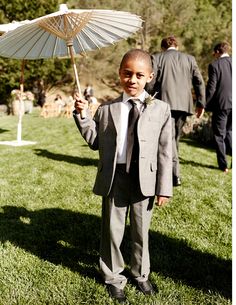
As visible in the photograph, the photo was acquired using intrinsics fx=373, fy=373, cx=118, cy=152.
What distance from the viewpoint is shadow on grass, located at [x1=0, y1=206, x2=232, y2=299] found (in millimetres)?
3445

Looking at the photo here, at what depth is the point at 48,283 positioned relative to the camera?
10.8 ft

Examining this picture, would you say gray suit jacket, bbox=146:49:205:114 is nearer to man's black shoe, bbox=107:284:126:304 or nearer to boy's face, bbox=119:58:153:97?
boy's face, bbox=119:58:153:97

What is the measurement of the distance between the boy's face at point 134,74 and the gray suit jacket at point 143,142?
0.17 m

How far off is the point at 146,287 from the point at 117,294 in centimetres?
27

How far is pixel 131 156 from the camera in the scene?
118 inches

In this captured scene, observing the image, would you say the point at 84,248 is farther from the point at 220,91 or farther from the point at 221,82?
the point at 221,82

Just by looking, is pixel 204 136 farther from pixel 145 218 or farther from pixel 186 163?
pixel 145 218

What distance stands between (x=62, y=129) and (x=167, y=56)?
31.8 feet

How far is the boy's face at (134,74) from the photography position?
2.84 m


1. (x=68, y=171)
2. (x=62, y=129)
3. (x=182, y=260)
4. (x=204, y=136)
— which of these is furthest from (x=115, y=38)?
(x=62, y=129)

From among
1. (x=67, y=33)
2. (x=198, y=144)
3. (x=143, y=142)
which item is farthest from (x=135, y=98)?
(x=198, y=144)

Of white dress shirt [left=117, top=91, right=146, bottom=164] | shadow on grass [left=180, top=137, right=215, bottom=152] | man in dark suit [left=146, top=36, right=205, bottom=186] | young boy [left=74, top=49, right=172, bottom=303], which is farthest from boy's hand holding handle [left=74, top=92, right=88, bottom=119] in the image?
shadow on grass [left=180, top=137, right=215, bottom=152]

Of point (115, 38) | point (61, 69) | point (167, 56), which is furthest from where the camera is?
point (61, 69)

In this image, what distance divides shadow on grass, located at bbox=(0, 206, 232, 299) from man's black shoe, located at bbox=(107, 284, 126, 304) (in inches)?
9.9
